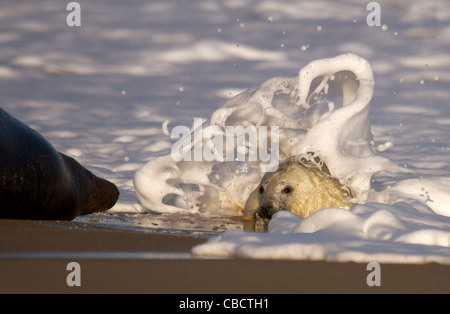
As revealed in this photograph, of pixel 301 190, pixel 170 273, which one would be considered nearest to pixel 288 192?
pixel 301 190

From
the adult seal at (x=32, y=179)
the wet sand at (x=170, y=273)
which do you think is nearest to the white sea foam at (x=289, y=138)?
the adult seal at (x=32, y=179)

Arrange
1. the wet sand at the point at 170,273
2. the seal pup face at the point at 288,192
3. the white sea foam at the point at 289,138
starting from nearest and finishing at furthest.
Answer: the wet sand at the point at 170,273
the seal pup face at the point at 288,192
the white sea foam at the point at 289,138

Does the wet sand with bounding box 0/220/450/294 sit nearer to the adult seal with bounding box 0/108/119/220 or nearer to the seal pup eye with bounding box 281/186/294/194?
the adult seal with bounding box 0/108/119/220

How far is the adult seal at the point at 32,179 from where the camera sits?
149 inches

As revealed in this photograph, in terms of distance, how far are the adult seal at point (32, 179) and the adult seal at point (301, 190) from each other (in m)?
1.97

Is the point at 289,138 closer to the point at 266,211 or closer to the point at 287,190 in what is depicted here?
the point at 287,190

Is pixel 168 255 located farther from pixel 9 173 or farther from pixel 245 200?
pixel 245 200

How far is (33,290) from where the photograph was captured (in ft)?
5.32

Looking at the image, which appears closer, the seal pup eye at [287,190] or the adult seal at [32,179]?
the adult seal at [32,179]

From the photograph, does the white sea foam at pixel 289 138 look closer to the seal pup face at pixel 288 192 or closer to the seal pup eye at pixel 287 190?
the seal pup face at pixel 288 192

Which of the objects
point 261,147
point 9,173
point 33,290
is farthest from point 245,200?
point 33,290

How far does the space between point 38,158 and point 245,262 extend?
2217 mm

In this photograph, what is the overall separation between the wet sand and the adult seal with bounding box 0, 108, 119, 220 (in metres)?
1.03

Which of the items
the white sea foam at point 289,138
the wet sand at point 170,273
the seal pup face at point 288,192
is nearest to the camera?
the wet sand at point 170,273
